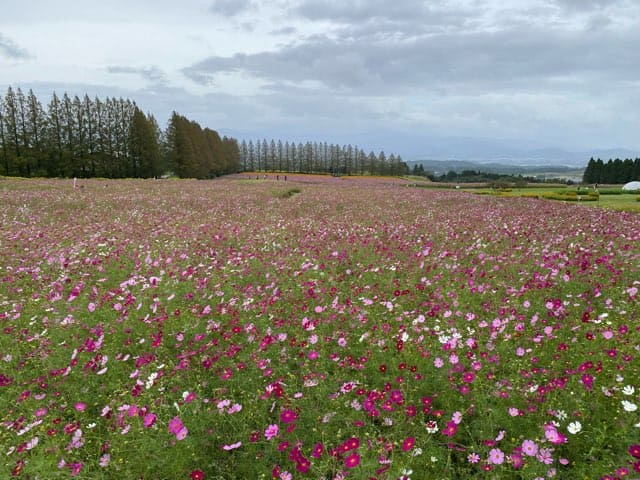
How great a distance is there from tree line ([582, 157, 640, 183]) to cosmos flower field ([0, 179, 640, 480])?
81.6 m

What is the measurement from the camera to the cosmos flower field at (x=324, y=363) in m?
2.65

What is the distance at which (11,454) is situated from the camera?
277 cm

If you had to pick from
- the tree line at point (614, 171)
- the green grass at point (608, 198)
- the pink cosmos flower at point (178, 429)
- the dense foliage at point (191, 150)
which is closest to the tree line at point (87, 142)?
the dense foliage at point (191, 150)

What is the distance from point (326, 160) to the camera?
356 feet

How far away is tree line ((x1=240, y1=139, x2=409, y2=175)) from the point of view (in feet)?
336

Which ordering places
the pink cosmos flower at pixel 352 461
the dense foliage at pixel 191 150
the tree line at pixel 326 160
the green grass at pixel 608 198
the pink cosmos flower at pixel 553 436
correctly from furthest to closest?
the tree line at pixel 326 160 → the dense foliage at pixel 191 150 → the green grass at pixel 608 198 → the pink cosmos flower at pixel 553 436 → the pink cosmos flower at pixel 352 461

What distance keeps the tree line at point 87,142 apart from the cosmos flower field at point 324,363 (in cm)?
5174

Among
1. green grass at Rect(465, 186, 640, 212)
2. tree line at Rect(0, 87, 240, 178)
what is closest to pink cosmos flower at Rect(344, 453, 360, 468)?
green grass at Rect(465, 186, 640, 212)

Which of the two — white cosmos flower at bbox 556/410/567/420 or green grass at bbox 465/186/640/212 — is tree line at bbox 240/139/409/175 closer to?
green grass at bbox 465/186/640/212

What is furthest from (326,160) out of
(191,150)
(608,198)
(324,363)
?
(324,363)

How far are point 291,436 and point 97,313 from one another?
3417mm

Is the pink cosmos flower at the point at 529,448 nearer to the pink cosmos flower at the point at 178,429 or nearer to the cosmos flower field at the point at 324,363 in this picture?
the cosmos flower field at the point at 324,363

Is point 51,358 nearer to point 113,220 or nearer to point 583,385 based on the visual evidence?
point 583,385

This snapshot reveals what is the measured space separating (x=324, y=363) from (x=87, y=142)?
196 feet
